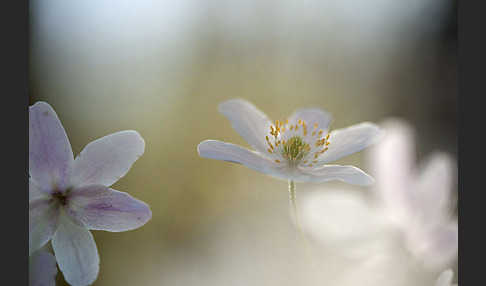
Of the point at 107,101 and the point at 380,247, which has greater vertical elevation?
the point at 107,101

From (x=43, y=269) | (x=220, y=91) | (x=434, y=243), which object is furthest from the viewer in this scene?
(x=220, y=91)

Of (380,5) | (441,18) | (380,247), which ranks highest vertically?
(441,18)

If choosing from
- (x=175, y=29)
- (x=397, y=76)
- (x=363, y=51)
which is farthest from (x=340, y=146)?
(x=397, y=76)

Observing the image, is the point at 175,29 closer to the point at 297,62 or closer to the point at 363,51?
the point at 297,62

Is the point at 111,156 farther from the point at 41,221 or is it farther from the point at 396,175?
the point at 396,175

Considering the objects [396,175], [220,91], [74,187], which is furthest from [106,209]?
[220,91]

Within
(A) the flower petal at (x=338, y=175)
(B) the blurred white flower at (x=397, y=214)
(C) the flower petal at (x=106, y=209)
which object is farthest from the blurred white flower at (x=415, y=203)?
(C) the flower petal at (x=106, y=209)
